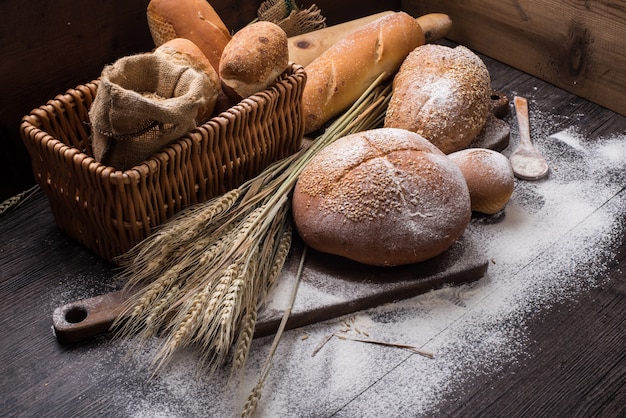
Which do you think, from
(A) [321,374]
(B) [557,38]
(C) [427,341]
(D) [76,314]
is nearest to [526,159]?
(B) [557,38]

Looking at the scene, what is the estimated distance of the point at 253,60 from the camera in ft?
4.39

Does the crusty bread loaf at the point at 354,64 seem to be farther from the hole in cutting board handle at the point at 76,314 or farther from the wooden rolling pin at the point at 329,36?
the hole in cutting board handle at the point at 76,314

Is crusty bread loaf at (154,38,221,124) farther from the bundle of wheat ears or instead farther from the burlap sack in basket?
the bundle of wheat ears

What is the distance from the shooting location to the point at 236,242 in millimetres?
1218

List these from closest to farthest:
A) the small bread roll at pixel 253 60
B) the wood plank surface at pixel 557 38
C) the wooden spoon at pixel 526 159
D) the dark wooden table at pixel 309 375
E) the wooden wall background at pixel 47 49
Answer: the dark wooden table at pixel 309 375 < the small bread roll at pixel 253 60 < the wooden wall background at pixel 47 49 < the wooden spoon at pixel 526 159 < the wood plank surface at pixel 557 38

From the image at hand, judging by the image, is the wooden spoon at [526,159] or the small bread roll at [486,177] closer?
the small bread roll at [486,177]

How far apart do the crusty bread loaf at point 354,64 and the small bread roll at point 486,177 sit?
1.15ft

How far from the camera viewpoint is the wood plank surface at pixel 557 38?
172 centimetres

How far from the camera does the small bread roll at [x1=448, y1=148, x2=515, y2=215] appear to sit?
4.55 feet

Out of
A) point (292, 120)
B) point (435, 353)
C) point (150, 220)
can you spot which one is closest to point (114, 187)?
point (150, 220)

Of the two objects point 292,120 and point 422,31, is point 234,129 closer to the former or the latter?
point 292,120

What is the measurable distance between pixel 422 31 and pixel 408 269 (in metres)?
0.75

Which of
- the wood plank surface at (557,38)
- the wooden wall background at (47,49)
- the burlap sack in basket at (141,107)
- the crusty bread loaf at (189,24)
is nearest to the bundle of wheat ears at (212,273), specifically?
the burlap sack in basket at (141,107)

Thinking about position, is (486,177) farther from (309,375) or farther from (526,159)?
(309,375)
